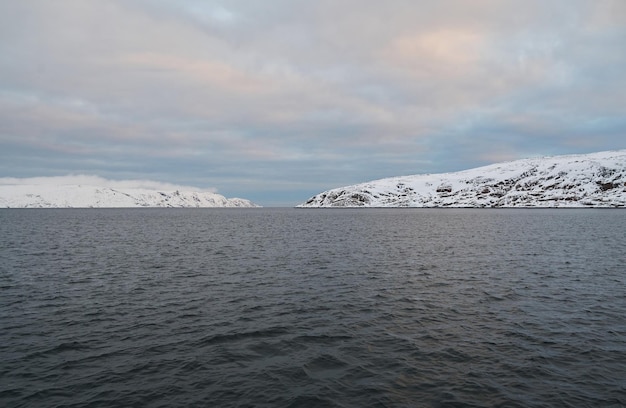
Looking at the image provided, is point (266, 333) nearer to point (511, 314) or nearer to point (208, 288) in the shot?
point (208, 288)

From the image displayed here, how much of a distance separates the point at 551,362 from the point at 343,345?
1207cm

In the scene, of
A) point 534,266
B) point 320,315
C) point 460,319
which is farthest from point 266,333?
point 534,266

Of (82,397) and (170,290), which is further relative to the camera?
(170,290)

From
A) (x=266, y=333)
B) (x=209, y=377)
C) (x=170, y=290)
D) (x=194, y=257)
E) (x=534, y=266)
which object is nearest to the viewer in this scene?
(x=209, y=377)

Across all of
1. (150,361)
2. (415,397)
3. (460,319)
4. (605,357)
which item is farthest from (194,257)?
(605,357)

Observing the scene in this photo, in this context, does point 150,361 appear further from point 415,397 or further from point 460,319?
point 460,319

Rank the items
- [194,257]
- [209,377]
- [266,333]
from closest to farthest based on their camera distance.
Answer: [209,377]
[266,333]
[194,257]

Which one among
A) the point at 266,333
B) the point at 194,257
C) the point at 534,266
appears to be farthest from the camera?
the point at 194,257

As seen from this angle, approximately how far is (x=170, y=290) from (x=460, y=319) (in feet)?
92.6

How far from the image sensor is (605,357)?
21766 millimetres

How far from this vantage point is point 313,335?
85.4 ft

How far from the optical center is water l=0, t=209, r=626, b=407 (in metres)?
18.3

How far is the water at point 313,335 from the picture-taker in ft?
59.9

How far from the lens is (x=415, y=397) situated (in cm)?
1764
